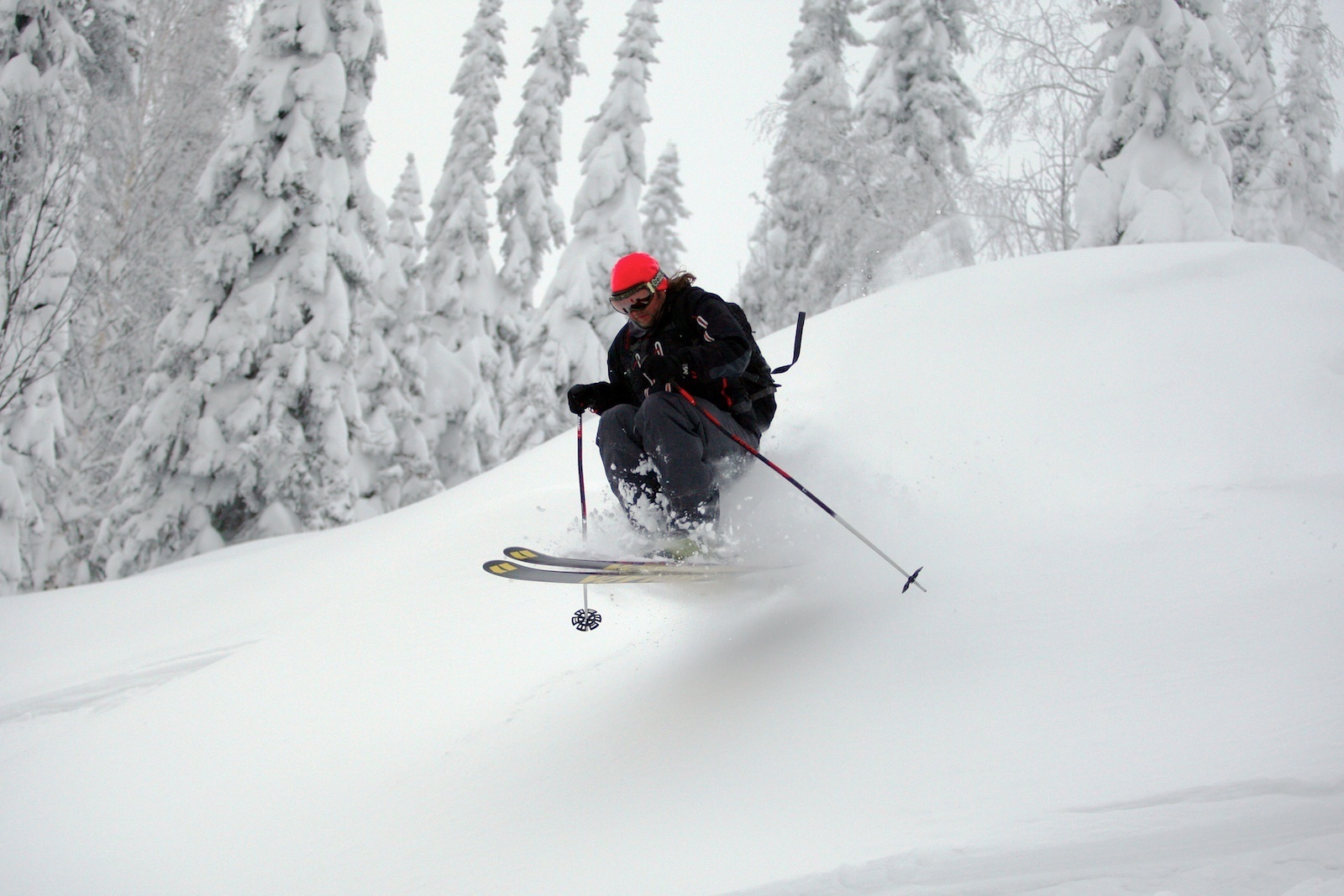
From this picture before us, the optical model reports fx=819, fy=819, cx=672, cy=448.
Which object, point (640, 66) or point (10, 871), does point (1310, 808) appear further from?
point (640, 66)

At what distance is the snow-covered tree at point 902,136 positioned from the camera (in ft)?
54.8

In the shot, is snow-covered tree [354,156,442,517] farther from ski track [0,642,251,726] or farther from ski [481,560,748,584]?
ski [481,560,748,584]

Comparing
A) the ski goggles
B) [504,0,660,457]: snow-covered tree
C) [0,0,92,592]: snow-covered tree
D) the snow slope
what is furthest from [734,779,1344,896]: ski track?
[504,0,660,457]: snow-covered tree

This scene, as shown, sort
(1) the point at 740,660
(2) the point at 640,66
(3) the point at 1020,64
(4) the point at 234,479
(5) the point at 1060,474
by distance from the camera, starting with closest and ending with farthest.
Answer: (1) the point at 740,660, (5) the point at 1060,474, (4) the point at 234,479, (3) the point at 1020,64, (2) the point at 640,66

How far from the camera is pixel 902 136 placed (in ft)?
60.3

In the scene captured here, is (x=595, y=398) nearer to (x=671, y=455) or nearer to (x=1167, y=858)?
(x=671, y=455)

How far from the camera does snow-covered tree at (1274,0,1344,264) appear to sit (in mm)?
23531

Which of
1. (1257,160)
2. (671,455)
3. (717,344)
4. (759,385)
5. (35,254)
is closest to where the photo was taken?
(671,455)

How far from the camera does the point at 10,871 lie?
3293 mm

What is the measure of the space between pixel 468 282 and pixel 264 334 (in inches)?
485

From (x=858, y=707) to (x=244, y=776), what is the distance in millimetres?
2761

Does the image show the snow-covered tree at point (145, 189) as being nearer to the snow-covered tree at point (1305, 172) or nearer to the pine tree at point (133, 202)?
the pine tree at point (133, 202)

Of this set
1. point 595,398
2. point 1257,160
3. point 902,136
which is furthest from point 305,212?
point 1257,160

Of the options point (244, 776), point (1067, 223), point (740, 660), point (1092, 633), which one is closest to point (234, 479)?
point (244, 776)
